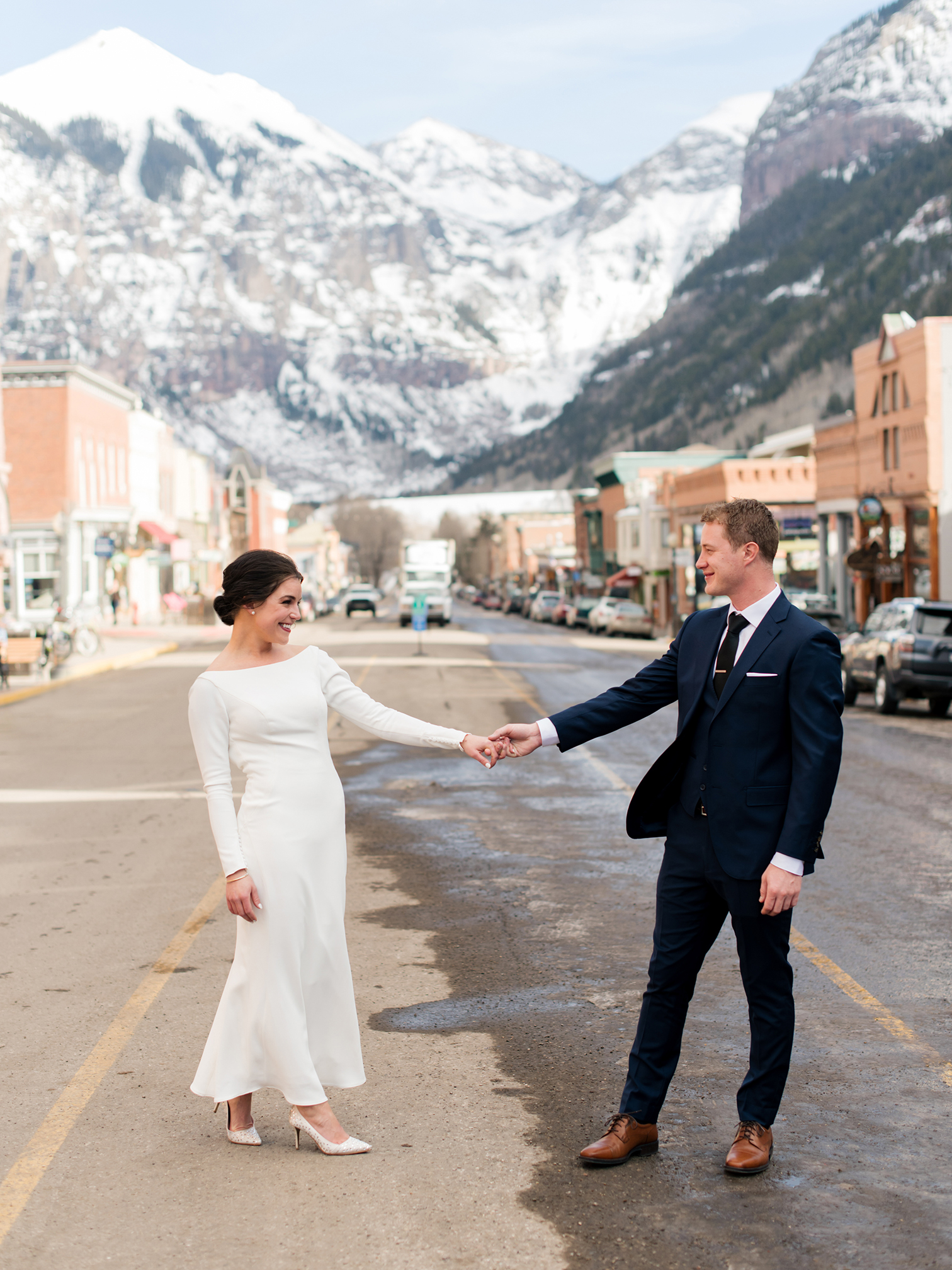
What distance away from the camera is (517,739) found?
206 inches

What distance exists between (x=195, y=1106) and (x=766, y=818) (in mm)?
2315

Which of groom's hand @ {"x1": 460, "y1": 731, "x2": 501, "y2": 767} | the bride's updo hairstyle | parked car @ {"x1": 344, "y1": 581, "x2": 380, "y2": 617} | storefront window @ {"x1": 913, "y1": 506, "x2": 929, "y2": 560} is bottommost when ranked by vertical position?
parked car @ {"x1": 344, "y1": 581, "x2": 380, "y2": 617}

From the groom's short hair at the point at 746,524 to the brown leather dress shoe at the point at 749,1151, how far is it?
1.77 m

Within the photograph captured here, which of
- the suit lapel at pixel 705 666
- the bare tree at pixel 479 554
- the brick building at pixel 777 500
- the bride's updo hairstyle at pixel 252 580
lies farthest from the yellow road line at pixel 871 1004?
the bare tree at pixel 479 554

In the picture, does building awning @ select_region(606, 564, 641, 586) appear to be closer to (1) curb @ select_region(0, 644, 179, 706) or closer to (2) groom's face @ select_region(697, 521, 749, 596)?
(1) curb @ select_region(0, 644, 179, 706)

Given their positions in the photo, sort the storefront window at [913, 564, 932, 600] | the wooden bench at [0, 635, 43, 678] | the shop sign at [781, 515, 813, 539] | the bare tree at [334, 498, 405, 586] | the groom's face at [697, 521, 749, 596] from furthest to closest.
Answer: the bare tree at [334, 498, 405, 586], the shop sign at [781, 515, 813, 539], the storefront window at [913, 564, 932, 600], the wooden bench at [0, 635, 43, 678], the groom's face at [697, 521, 749, 596]

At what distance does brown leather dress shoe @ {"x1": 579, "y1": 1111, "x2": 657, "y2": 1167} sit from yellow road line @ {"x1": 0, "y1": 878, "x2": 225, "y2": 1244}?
1.73 metres

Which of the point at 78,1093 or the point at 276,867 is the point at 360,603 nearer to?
the point at 78,1093

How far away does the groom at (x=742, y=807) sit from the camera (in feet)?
14.6

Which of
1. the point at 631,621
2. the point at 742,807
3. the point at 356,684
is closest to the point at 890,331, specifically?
the point at 631,621

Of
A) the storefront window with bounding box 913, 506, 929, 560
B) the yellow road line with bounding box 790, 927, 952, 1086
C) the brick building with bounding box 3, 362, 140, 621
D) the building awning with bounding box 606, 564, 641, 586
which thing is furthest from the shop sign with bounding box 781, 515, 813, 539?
the yellow road line with bounding box 790, 927, 952, 1086

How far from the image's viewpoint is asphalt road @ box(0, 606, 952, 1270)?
4.16 metres

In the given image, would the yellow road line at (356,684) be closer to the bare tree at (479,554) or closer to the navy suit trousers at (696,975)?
the navy suit trousers at (696,975)

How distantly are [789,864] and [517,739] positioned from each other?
47.4 inches
